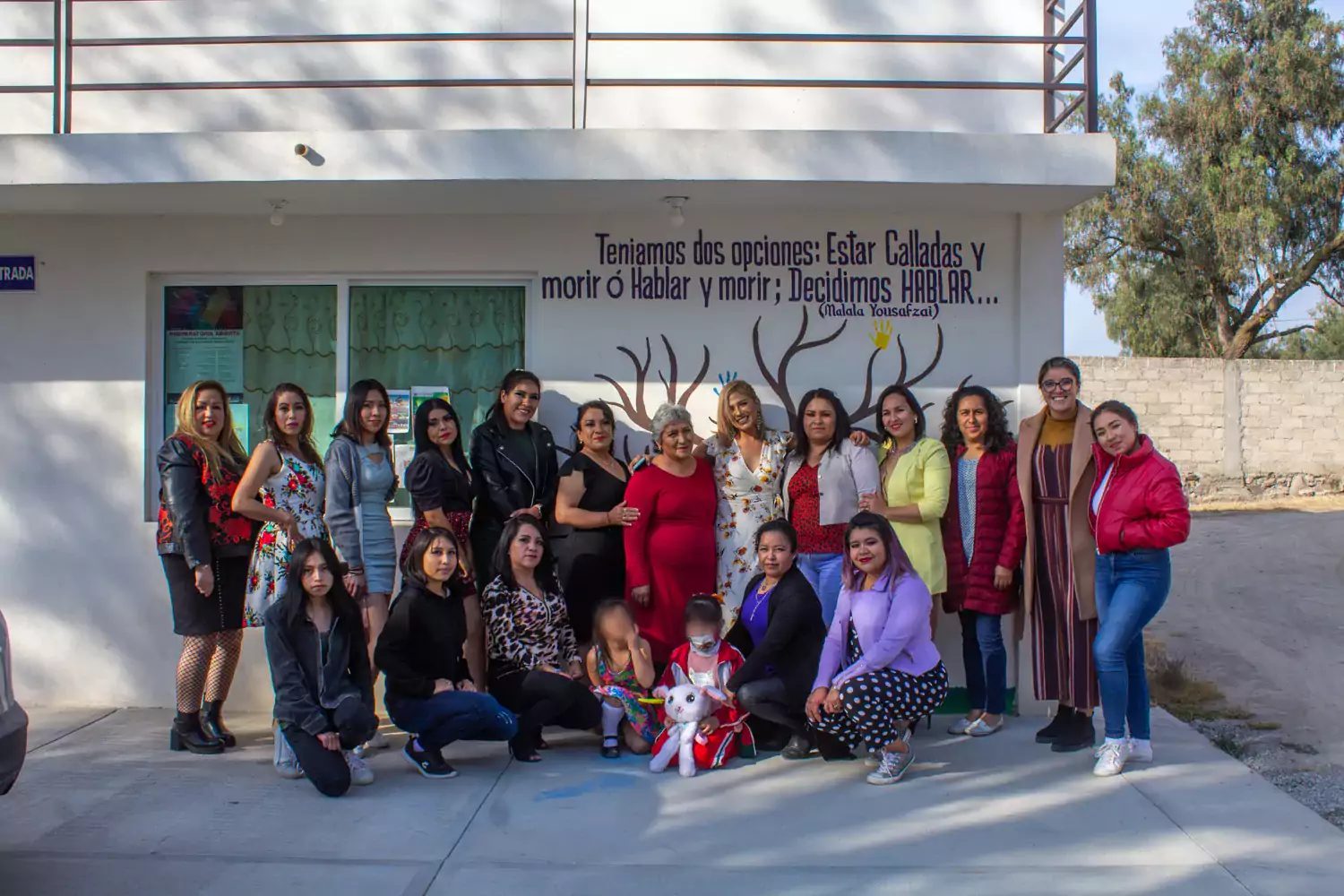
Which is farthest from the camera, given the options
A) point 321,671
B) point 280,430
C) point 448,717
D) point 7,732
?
point 280,430

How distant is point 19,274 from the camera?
6773 mm

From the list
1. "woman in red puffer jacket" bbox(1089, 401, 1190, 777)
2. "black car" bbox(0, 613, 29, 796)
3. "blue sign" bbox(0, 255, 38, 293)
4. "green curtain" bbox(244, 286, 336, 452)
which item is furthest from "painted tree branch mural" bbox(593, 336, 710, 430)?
"black car" bbox(0, 613, 29, 796)

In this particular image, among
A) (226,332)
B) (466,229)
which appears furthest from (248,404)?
(466,229)

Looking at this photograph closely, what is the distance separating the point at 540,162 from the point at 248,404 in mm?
2400

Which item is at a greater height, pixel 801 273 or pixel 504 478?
pixel 801 273

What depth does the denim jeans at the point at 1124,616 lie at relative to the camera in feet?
16.9

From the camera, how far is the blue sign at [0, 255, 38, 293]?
22.2 feet

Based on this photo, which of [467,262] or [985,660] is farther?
[467,262]

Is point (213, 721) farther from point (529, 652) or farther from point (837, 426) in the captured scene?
point (837, 426)

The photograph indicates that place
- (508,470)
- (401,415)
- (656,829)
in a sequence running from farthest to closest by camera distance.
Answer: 1. (401,415)
2. (508,470)
3. (656,829)

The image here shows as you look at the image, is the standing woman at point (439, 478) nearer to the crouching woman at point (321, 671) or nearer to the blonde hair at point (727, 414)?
the crouching woman at point (321, 671)

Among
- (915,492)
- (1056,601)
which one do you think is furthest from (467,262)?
(1056,601)

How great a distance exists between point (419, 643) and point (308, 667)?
48 cm

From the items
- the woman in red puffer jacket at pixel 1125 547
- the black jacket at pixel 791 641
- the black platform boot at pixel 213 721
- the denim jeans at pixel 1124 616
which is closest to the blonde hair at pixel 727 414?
the black jacket at pixel 791 641
